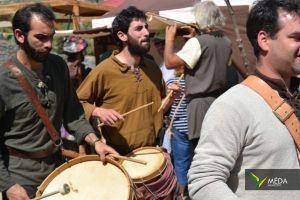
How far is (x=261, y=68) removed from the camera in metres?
1.99

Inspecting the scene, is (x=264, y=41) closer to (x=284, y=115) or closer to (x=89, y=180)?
(x=284, y=115)

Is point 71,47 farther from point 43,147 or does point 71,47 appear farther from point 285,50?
point 285,50

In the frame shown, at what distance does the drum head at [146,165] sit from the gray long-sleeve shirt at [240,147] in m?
1.79

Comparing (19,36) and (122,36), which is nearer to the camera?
(19,36)

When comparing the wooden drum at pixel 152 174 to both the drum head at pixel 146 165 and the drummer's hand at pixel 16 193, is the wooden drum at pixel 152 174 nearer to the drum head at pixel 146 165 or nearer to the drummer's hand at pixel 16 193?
the drum head at pixel 146 165

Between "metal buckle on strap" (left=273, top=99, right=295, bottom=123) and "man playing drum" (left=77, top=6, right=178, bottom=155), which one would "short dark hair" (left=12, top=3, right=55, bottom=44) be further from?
"metal buckle on strap" (left=273, top=99, right=295, bottom=123)

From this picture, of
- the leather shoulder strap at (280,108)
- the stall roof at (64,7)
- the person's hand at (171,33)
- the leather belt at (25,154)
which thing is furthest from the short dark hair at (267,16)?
the stall roof at (64,7)

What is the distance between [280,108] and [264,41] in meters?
0.27

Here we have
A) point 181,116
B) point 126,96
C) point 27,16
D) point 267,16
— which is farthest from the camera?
point 181,116

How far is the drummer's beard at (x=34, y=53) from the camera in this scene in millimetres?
3246

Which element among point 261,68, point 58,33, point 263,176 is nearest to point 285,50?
point 261,68

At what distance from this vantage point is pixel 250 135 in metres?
1.84

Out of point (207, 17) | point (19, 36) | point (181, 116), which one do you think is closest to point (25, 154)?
point (19, 36)

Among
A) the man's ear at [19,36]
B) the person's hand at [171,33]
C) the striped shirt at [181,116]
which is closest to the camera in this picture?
the man's ear at [19,36]
